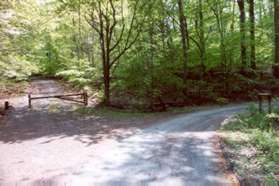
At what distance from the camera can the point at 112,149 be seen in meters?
9.54

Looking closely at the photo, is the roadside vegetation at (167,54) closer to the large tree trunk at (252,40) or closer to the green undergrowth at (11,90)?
the large tree trunk at (252,40)

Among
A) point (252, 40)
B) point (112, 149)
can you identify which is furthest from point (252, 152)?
point (252, 40)

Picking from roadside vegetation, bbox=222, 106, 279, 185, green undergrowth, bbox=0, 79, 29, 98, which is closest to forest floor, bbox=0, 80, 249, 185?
roadside vegetation, bbox=222, 106, 279, 185

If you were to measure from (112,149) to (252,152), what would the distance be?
3.97 metres

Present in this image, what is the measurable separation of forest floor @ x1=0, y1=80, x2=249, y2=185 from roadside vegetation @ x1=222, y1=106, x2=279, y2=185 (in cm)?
35

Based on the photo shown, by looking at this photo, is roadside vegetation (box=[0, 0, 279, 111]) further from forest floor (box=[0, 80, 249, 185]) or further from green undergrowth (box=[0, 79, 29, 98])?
green undergrowth (box=[0, 79, 29, 98])

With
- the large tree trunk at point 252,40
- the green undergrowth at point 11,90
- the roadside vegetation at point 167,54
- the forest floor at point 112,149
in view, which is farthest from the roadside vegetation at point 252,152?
the green undergrowth at point 11,90

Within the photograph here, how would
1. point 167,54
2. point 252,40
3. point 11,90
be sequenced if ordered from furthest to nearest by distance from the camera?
point 11,90, point 167,54, point 252,40

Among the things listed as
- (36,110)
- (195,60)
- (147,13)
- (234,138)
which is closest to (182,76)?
(195,60)

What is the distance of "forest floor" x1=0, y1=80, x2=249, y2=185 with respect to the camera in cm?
700

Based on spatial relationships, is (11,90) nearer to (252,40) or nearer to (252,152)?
(252,40)

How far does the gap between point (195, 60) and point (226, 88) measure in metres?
2.76

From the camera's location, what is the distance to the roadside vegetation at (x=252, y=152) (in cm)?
614

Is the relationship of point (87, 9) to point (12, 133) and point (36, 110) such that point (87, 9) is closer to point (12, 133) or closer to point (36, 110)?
point (36, 110)
